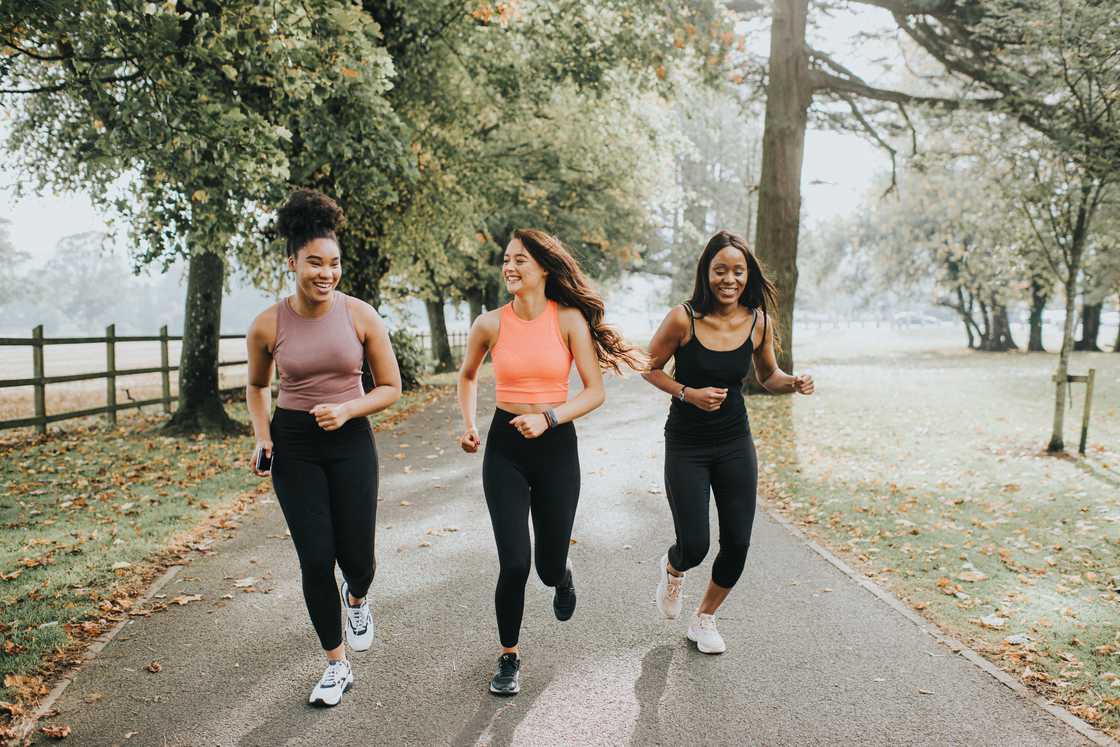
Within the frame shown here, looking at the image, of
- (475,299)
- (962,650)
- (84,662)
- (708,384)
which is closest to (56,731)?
(84,662)

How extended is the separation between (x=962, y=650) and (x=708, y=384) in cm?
210

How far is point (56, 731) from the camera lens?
3525 mm

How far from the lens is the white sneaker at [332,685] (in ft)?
12.3

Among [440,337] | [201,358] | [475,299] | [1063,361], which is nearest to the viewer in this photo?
[1063,361]

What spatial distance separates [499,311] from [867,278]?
147ft

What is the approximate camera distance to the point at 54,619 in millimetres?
4898

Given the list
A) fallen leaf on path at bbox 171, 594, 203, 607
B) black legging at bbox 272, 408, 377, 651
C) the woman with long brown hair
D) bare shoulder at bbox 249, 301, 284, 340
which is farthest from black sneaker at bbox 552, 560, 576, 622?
fallen leaf on path at bbox 171, 594, 203, 607

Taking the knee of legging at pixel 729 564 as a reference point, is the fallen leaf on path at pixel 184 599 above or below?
below

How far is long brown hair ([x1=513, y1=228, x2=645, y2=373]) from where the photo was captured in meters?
3.98

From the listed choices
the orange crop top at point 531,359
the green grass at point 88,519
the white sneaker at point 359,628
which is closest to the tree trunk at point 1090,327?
the green grass at point 88,519

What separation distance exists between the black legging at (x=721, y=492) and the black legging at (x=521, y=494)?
2.22 feet

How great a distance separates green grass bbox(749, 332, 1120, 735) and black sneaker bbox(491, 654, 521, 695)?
2657 millimetres

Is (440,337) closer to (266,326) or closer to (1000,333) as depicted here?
(266,326)

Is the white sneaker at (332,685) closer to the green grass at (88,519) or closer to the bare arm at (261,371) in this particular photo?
the bare arm at (261,371)
